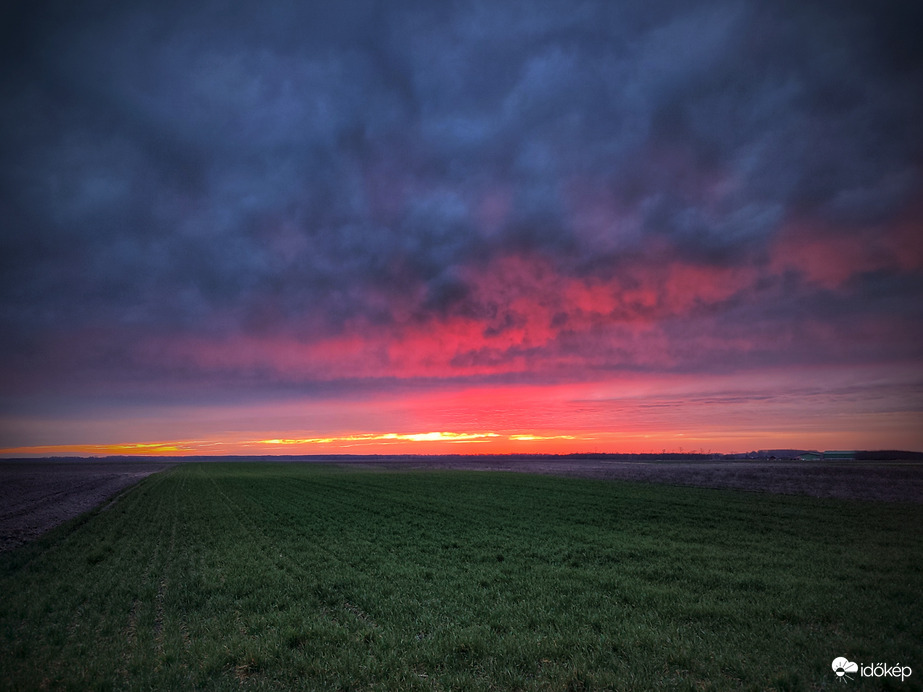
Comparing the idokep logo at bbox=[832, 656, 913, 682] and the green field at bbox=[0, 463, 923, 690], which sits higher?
the idokep logo at bbox=[832, 656, 913, 682]

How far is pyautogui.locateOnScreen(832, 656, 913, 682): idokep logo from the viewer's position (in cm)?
707

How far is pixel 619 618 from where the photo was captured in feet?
32.1

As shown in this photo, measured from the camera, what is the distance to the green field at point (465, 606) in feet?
24.6

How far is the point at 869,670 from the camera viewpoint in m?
7.26

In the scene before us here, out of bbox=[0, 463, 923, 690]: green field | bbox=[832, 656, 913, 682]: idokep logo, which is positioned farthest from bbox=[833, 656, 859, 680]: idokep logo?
bbox=[0, 463, 923, 690]: green field

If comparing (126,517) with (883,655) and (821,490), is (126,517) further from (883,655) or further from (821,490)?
(821,490)

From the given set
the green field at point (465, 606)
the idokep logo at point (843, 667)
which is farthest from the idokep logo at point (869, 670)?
the green field at point (465, 606)

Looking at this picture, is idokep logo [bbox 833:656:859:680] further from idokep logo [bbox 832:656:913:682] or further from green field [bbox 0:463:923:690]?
green field [bbox 0:463:923:690]

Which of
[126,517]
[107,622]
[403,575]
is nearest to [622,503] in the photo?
[403,575]

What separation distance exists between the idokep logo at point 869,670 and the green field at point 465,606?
0.18 metres

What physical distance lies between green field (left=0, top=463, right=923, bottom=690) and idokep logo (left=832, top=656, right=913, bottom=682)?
178mm

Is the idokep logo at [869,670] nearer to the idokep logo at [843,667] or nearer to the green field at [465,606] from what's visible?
the idokep logo at [843,667]

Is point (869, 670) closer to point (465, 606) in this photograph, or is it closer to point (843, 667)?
point (843, 667)

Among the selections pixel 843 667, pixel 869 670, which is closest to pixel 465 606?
pixel 843 667
